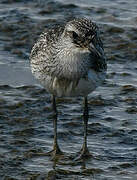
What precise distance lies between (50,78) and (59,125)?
1168 mm

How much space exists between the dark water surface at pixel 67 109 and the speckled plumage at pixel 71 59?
806mm

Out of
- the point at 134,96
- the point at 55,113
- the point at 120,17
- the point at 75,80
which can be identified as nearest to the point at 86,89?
the point at 75,80

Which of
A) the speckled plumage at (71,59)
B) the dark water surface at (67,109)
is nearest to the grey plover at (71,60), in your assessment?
the speckled plumage at (71,59)

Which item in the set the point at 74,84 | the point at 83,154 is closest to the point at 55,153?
the point at 83,154

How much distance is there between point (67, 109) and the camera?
10406 millimetres

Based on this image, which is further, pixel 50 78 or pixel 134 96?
pixel 134 96

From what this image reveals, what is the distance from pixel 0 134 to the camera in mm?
9438

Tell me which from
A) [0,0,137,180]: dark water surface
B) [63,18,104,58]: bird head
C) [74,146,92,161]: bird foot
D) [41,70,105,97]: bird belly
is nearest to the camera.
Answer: [63,18,104,58]: bird head

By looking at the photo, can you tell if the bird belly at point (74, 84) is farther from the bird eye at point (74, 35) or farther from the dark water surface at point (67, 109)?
the dark water surface at point (67, 109)

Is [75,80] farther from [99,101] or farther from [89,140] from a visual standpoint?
[99,101]

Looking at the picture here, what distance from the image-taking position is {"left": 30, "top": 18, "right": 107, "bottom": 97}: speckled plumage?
8.34 metres

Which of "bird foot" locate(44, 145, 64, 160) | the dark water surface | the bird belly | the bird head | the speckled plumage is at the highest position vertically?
the bird head

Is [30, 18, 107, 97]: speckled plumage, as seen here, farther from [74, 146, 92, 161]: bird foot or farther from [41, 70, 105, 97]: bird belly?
[74, 146, 92, 161]: bird foot

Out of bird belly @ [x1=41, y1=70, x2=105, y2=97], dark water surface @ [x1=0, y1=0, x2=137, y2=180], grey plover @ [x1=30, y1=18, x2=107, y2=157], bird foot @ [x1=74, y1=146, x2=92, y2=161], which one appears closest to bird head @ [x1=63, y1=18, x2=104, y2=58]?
grey plover @ [x1=30, y1=18, x2=107, y2=157]
